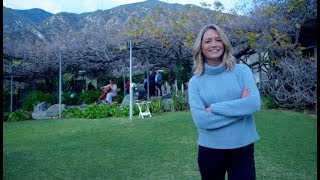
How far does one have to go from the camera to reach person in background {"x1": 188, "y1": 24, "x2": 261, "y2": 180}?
231 centimetres

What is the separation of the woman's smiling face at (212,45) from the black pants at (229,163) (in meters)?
0.68

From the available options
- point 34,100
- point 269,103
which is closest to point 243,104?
point 269,103

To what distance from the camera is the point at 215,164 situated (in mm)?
2359

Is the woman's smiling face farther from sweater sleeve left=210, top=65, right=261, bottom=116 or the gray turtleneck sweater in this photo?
sweater sleeve left=210, top=65, right=261, bottom=116

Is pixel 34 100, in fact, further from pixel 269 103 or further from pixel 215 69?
pixel 215 69

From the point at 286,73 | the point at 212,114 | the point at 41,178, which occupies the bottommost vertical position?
the point at 41,178

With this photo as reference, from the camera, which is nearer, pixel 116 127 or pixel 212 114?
pixel 212 114

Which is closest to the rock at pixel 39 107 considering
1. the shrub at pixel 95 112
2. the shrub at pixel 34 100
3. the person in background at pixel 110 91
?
the shrub at pixel 34 100

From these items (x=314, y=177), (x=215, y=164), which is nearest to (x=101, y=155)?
(x=314, y=177)

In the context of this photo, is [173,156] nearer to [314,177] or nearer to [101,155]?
[101,155]

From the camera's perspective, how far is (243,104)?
2.35 meters

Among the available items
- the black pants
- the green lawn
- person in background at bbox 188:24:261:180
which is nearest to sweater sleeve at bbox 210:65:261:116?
person in background at bbox 188:24:261:180

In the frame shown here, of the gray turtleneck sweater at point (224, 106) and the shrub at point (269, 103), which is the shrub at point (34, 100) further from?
the gray turtleneck sweater at point (224, 106)

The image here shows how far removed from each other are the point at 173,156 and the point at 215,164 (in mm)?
3498
